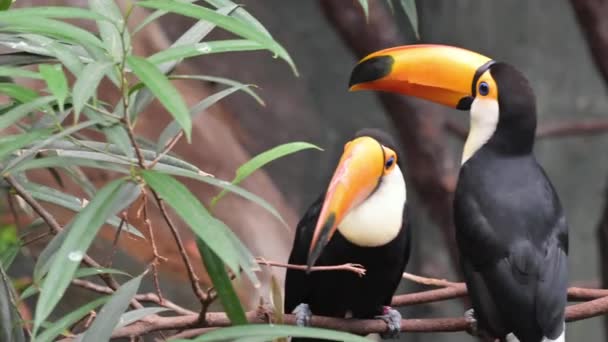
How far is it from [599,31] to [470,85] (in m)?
0.80

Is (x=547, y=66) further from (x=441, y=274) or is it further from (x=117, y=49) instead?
(x=117, y=49)

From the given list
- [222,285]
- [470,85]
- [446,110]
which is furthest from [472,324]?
[446,110]

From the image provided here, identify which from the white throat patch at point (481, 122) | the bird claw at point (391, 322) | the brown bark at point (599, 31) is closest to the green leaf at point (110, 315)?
the bird claw at point (391, 322)

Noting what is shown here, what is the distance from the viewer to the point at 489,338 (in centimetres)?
127

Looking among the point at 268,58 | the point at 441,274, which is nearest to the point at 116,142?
the point at 441,274

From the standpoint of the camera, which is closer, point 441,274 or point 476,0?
point 441,274

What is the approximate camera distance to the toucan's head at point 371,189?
1.13 m

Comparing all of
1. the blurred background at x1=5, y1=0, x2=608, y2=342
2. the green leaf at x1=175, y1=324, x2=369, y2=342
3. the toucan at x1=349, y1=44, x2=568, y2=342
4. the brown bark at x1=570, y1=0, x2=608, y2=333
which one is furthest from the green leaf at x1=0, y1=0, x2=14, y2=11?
the blurred background at x1=5, y1=0, x2=608, y2=342

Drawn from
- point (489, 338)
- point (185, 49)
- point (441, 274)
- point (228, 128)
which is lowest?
point (441, 274)

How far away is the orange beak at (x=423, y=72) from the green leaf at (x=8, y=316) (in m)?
0.58

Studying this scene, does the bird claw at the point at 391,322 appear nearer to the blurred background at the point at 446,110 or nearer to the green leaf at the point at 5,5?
the green leaf at the point at 5,5

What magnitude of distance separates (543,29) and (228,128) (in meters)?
1.43

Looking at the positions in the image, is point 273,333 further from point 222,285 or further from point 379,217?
point 379,217

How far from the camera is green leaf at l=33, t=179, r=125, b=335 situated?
0.69 meters
